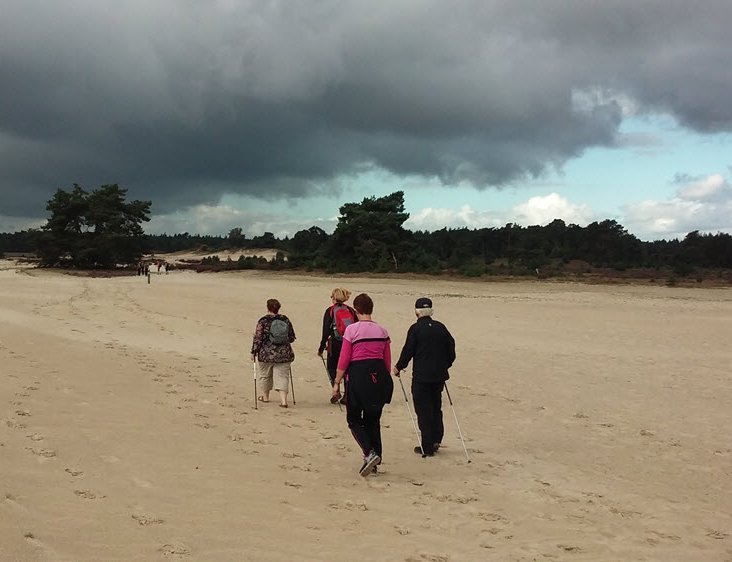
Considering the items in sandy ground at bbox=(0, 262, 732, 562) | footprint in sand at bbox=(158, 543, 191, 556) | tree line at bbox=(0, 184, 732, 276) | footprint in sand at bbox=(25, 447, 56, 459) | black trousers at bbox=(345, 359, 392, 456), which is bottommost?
sandy ground at bbox=(0, 262, 732, 562)

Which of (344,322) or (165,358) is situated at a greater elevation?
(344,322)

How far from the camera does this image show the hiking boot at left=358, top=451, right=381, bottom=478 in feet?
23.1

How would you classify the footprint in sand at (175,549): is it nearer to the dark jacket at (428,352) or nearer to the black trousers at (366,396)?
the black trousers at (366,396)

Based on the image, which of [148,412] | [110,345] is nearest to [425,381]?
[148,412]

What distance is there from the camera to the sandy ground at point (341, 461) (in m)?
5.08

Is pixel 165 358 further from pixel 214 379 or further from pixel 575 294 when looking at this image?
pixel 575 294

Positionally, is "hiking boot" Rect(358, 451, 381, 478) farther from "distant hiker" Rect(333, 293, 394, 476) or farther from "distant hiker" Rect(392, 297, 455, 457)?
"distant hiker" Rect(392, 297, 455, 457)

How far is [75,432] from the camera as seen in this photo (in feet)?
25.1

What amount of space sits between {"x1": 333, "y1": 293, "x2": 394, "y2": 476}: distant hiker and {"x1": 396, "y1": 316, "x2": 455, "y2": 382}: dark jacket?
2.56 feet

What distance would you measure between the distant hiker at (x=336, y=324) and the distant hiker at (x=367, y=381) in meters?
3.20

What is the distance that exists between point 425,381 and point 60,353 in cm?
974

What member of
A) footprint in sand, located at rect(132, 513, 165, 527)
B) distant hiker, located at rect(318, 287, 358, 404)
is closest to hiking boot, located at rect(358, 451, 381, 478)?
footprint in sand, located at rect(132, 513, 165, 527)

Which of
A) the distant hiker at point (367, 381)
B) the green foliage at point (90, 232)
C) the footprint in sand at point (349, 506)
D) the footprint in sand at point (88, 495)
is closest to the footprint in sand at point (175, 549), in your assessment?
the footprint in sand at point (88, 495)

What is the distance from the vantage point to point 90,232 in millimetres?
78312
